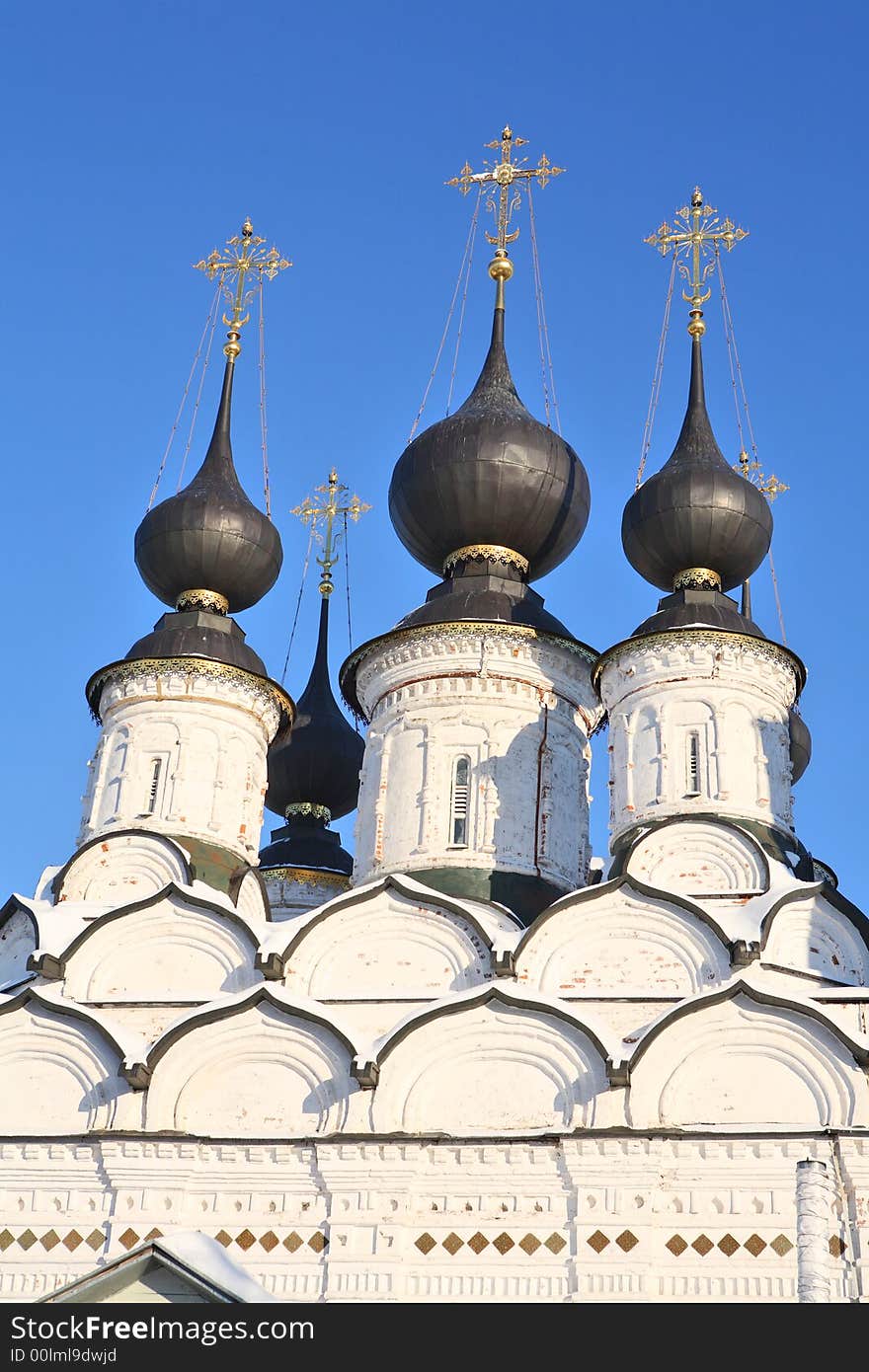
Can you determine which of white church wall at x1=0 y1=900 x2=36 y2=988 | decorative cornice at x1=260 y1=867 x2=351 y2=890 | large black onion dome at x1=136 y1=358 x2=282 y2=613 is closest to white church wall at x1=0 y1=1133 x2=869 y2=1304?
white church wall at x1=0 y1=900 x2=36 y2=988

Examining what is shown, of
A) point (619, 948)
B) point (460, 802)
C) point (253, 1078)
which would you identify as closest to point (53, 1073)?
point (253, 1078)

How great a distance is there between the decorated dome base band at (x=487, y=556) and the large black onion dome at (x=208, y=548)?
59.5 inches

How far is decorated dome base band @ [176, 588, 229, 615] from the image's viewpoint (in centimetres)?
1352

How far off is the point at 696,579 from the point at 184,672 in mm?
3754

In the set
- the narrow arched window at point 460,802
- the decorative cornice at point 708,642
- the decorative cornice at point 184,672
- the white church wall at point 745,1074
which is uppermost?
the decorative cornice at point 184,672

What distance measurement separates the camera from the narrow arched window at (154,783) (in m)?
12.4

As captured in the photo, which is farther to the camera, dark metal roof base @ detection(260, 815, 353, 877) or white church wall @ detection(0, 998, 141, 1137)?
dark metal roof base @ detection(260, 815, 353, 877)

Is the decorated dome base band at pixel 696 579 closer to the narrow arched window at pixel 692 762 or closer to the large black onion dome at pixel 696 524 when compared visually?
the large black onion dome at pixel 696 524

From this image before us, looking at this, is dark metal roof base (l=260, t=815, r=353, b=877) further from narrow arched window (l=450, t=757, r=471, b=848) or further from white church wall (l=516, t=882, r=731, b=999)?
white church wall (l=516, t=882, r=731, b=999)

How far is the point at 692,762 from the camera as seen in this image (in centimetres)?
1170

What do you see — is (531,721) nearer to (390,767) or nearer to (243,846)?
(390,767)

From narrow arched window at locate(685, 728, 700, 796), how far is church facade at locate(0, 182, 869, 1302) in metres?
0.01

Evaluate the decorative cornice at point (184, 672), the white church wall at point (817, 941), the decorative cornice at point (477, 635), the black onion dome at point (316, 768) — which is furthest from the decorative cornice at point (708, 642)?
the black onion dome at point (316, 768)
